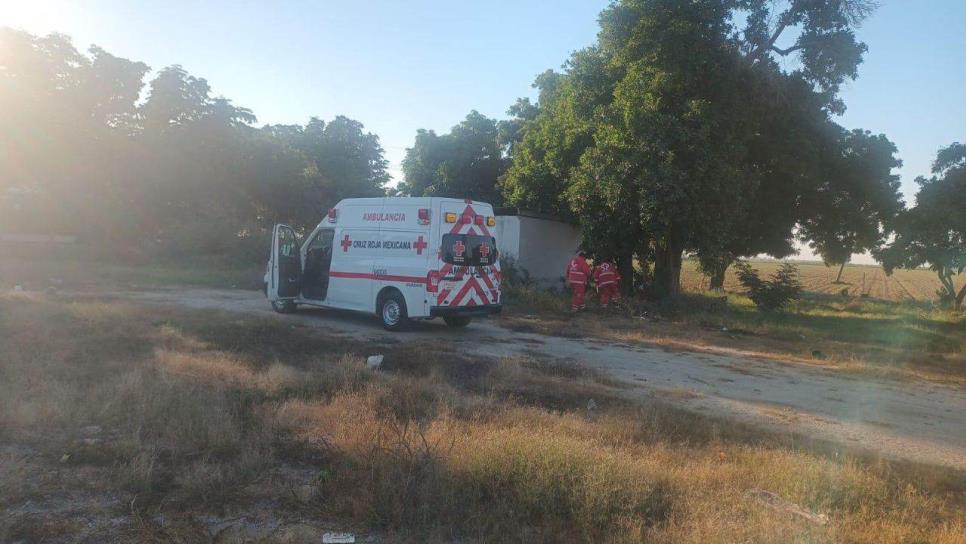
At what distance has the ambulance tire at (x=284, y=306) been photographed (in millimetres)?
14352

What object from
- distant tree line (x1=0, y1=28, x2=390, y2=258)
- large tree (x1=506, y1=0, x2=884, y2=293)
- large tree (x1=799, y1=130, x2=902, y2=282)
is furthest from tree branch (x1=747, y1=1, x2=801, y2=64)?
distant tree line (x1=0, y1=28, x2=390, y2=258)

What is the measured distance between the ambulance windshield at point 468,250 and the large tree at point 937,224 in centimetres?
1634

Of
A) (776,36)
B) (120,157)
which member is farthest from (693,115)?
(120,157)

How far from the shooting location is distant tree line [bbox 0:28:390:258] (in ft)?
86.4

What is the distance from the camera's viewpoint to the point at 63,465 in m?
4.84

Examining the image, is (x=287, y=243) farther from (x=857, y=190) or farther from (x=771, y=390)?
(x=857, y=190)

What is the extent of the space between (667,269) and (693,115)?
5.85 metres

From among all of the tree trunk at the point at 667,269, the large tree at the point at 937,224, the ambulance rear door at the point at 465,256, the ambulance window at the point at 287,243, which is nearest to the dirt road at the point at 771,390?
the ambulance rear door at the point at 465,256

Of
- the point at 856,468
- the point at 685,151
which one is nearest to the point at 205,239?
the point at 685,151

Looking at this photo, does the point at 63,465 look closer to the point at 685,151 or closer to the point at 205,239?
the point at 685,151

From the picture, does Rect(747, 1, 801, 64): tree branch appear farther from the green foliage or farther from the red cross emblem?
the red cross emblem

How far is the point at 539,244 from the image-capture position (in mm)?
23891

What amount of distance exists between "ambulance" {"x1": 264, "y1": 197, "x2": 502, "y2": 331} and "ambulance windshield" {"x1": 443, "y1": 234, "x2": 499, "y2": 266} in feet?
0.06

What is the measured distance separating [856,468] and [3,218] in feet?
110
